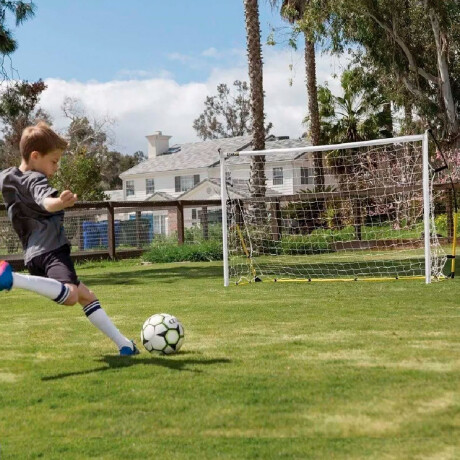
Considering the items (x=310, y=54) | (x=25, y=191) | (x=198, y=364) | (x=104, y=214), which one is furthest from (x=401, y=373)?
(x=310, y=54)

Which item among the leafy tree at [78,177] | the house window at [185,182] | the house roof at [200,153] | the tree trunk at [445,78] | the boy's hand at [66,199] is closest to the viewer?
the boy's hand at [66,199]

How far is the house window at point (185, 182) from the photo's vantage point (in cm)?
5347

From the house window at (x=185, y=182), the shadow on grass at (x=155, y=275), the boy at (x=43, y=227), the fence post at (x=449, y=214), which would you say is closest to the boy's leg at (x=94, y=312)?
the boy at (x=43, y=227)

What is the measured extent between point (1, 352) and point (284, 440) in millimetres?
3553

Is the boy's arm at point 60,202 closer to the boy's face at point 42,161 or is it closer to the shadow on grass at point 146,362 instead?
the boy's face at point 42,161

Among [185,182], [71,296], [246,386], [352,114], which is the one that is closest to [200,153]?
[185,182]

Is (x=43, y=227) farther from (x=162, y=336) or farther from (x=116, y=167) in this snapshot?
(x=116, y=167)

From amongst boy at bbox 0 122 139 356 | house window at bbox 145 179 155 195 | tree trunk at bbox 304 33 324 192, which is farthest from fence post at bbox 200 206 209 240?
house window at bbox 145 179 155 195

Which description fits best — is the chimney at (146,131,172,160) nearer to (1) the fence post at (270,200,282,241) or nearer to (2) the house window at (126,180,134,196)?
(2) the house window at (126,180,134,196)

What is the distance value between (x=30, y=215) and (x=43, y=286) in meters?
0.62

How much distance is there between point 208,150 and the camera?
55.1 metres

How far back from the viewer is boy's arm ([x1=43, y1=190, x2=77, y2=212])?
5.12 m

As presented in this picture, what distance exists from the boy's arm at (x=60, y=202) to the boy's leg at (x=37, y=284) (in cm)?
49

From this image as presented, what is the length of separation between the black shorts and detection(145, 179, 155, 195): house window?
50991 mm
